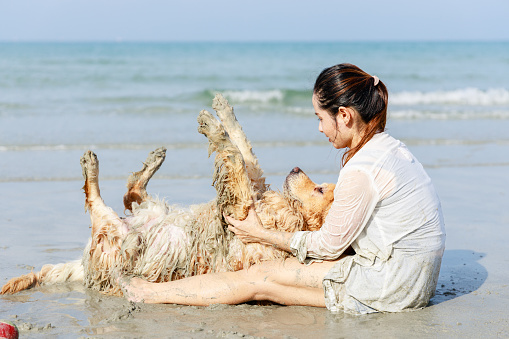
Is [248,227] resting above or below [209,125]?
below

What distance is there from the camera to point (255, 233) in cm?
362

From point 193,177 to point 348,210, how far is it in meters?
4.48

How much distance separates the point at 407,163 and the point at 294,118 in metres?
9.60

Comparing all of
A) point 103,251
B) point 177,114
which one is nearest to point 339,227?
point 103,251

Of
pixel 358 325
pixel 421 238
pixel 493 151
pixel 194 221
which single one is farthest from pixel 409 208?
pixel 493 151

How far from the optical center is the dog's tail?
13.0 ft

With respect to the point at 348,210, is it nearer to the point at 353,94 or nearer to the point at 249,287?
the point at 353,94

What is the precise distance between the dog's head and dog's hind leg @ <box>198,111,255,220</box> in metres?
0.31

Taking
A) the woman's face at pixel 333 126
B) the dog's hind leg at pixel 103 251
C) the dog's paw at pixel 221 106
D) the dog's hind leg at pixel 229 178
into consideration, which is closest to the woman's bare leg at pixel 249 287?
the dog's hind leg at pixel 103 251

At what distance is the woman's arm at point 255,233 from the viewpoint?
3.54 m

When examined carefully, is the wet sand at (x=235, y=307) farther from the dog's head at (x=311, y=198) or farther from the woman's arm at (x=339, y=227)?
the dog's head at (x=311, y=198)

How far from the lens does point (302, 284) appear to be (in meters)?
3.58

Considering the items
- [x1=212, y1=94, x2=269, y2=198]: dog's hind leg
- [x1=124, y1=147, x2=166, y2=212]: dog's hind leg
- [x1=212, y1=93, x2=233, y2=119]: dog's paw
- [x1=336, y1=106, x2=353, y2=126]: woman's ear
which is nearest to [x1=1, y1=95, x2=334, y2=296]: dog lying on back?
[x1=212, y1=94, x2=269, y2=198]: dog's hind leg

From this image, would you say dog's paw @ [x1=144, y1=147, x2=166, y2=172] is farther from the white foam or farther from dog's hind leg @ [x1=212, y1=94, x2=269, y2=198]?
the white foam
